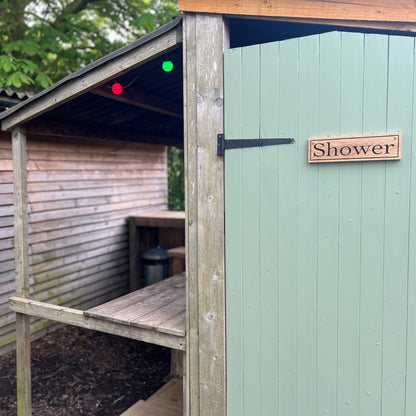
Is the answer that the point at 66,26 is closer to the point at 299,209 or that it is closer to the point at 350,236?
the point at 299,209

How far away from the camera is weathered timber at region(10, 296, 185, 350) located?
8.89 ft

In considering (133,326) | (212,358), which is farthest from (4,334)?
(212,358)

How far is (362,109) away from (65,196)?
14.1ft

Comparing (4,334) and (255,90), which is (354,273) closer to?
(255,90)

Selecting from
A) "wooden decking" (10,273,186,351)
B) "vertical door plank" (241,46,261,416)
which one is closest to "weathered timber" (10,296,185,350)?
"wooden decking" (10,273,186,351)

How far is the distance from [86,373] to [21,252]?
73.1 inches

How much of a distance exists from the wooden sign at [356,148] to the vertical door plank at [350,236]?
5cm

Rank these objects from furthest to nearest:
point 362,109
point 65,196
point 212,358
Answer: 1. point 65,196
2. point 212,358
3. point 362,109

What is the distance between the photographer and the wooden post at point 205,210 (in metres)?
2.39

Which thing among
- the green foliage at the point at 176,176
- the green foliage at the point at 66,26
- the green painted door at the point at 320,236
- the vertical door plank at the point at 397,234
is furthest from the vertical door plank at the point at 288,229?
the green foliage at the point at 176,176

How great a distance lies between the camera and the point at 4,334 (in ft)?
15.4

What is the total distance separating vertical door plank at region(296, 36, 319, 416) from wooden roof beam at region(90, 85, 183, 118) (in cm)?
159

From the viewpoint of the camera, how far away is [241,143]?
235 centimetres

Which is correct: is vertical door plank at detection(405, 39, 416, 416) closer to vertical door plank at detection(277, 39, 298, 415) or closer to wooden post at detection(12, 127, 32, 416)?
vertical door plank at detection(277, 39, 298, 415)
